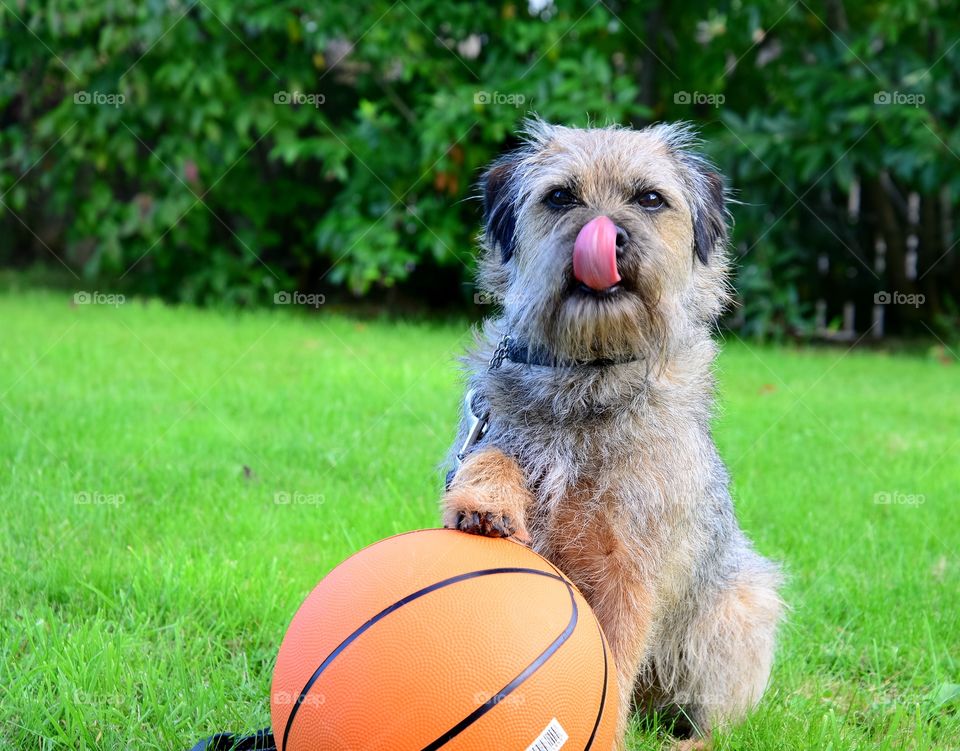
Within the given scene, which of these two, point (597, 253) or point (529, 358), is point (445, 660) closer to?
point (529, 358)

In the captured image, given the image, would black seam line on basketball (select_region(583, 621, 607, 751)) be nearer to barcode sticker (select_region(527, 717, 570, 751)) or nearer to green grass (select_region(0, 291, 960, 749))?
barcode sticker (select_region(527, 717, 570, 751))

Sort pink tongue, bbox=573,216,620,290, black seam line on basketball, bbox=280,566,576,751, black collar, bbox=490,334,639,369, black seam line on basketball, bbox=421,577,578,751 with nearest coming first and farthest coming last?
black seam line on basketball, bbox=421,577,578,751 → black seam line on basketball, bbox=280,566,576,751 → pink tongue, bbox=573,216,620,290 → black collar, bbox=490,334,639,369

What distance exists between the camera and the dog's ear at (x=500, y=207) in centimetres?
324

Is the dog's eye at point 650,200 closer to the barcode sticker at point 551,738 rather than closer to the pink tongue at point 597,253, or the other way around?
the pink tongue at point 597,253

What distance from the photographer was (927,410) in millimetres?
7527

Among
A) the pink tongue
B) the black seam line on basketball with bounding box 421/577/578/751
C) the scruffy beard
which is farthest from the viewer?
the scruffy beard

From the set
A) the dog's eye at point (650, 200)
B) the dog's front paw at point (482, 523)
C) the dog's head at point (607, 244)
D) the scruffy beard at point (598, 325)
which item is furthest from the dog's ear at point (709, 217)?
the dog's front paw at point (482, 523)

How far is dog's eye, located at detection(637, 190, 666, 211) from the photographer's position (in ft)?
9.63

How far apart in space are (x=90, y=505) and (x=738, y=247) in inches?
313

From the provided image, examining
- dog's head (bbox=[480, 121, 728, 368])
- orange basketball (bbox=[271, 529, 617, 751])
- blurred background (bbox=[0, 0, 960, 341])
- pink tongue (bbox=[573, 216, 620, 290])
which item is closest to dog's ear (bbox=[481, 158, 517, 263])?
dog's head (bbox=[480, 121, 728, 368])

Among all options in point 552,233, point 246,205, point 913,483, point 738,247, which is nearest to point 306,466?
point 552,233

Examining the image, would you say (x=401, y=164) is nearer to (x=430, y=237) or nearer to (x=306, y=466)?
(x=430, y=237)

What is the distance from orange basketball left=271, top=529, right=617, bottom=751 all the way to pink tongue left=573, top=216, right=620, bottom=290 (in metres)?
0.77

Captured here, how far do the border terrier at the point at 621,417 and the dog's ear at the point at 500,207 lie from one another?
0.04 ft
